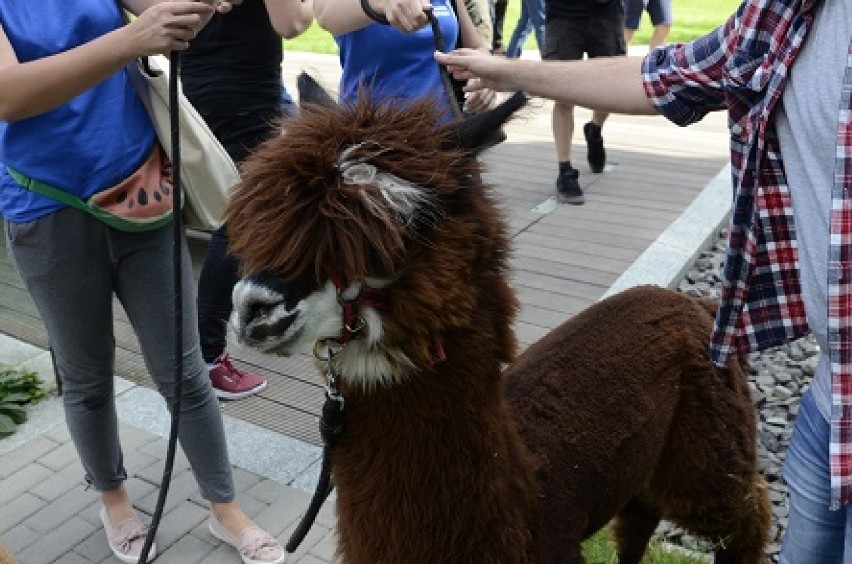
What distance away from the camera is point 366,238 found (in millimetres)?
1483

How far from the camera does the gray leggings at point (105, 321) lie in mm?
2355

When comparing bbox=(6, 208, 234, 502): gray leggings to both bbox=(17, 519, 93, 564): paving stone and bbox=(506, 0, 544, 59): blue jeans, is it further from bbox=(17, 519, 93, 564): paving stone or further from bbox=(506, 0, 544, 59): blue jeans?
bbox=(506, 0, 544, 59): blue jeans

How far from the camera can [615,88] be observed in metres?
1.94

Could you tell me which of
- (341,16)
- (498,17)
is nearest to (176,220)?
(341,16)

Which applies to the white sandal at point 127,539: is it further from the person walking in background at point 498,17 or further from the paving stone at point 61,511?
the person walking in background at point 498,17

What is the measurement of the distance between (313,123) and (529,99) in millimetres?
431

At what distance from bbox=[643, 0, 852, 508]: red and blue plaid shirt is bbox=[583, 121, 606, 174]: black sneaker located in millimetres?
4988

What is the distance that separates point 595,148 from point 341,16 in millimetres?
4524

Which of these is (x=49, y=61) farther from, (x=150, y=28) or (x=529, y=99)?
(x=529, y=99)

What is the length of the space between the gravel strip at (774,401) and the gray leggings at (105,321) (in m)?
1.73

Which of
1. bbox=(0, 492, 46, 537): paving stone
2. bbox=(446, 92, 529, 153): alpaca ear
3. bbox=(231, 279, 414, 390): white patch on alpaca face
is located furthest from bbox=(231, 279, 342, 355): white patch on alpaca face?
bbox=(0, 492, 46, 537): paving stone

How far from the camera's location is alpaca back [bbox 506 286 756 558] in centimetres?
200

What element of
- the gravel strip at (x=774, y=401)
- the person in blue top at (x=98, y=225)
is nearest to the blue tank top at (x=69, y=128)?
the person in blue top at (x=98, y=225)

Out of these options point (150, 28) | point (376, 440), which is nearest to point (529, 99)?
point (376, 440)
